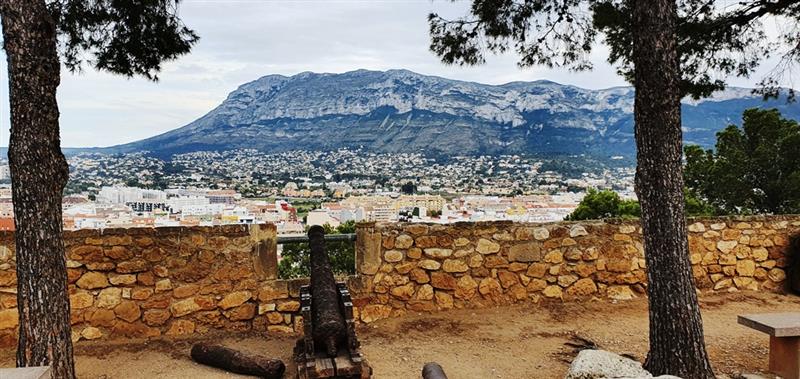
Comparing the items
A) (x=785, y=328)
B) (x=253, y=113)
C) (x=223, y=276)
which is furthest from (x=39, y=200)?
(x=253, y=113)

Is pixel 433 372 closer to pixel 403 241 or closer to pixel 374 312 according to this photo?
pixel 374 312

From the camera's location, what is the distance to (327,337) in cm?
373

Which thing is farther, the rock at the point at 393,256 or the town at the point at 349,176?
the town at the point at 349,176

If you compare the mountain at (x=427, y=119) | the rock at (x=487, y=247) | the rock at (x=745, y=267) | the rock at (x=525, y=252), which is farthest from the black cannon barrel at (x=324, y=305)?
the mountain at (x=427, y=119)

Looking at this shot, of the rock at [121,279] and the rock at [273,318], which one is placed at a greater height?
the rock at [121,279]

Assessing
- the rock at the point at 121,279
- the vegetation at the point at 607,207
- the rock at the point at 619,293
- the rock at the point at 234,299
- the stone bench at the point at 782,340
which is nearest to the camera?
the stone bench at the point at 782,340

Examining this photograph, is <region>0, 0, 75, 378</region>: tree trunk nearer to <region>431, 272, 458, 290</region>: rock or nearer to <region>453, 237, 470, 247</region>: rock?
<region>431, 272, 458, 290</region>: rock

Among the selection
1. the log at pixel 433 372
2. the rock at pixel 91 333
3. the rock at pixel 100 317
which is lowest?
the rock at pixel 91 333

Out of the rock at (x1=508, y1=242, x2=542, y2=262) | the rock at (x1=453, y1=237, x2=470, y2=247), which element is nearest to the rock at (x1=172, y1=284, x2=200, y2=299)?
the rock at (x1=453, y1=237, x2=470, y2=247)

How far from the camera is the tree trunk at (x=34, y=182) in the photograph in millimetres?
3201

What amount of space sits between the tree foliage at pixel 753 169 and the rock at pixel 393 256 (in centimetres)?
1527

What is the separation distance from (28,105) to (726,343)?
20.0 ft

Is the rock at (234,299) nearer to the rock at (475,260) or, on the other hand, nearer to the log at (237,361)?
the log at (237,361)

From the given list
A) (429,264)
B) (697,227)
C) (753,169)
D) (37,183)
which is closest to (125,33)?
(37,183)
